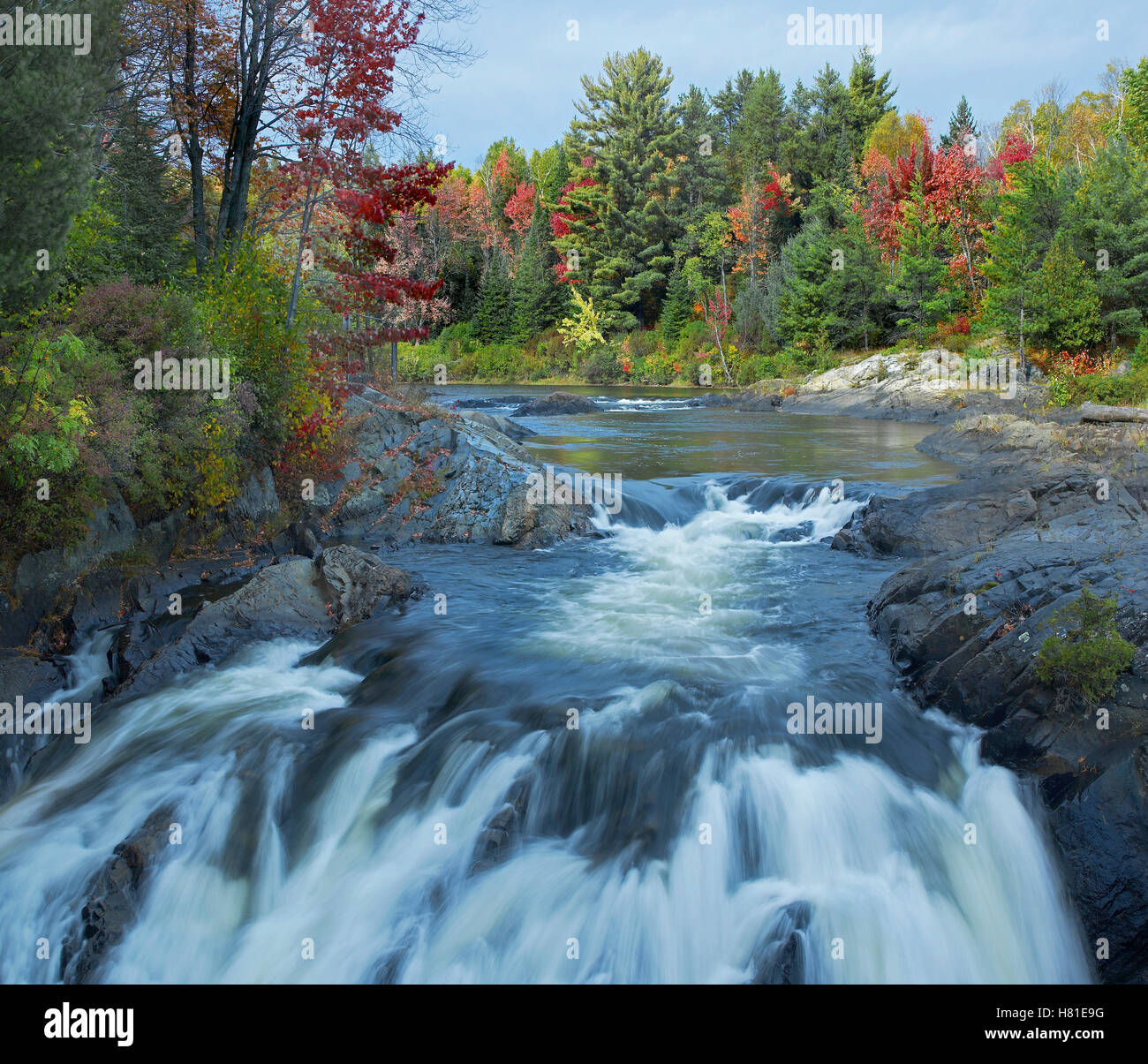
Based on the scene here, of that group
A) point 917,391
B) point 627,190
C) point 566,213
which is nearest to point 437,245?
point 566,213

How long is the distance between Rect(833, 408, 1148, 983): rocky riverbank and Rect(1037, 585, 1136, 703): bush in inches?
2.9

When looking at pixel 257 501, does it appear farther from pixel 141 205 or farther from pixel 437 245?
pixel 437 245

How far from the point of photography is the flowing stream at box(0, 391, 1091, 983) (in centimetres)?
496

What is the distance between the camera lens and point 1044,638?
6.20 metres

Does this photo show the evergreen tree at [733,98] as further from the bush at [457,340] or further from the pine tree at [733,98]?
the bush at [457,340]

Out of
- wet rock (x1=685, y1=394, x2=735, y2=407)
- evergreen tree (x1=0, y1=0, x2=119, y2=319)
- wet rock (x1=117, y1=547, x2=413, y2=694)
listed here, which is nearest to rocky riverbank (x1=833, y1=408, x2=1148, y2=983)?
wet rock (x1=117, y1=547, x2=413, y2=694)

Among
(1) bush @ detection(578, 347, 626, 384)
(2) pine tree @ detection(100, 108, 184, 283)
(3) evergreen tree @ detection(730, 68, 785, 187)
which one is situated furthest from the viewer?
(3) evergreen tree @ detection(730, 68, 785, 187)

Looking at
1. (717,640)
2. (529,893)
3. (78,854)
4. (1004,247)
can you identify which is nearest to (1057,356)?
(1004,247)

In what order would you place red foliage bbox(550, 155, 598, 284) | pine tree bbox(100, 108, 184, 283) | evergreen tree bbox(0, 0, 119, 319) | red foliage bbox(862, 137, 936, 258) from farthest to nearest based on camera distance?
red foliage bbox(550, 155, 598, 284) → red foliage bbox(862, 137, 936, 258) → pine tree bbox(100, 108, 184, 283) → evergreen tree bbox(0, 0, 119, 319)

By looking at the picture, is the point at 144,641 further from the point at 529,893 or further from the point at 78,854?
the point at 529,893

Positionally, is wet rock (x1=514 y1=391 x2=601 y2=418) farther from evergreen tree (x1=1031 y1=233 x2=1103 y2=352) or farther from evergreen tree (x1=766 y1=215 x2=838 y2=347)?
evergreen tree (x1=1031 y1=233 x2=1103 y2=352)

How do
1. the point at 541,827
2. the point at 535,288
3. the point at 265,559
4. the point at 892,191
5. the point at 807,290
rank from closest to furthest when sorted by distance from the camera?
1. the point at 541,827
2. the point at 265,559
3. the point at 807,290
4. the point at 892,191
5. the point at 535,288

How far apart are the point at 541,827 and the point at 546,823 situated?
46 millimetres
